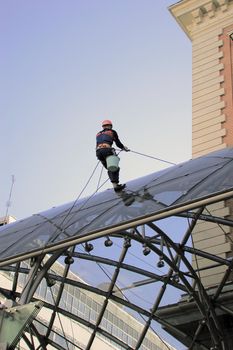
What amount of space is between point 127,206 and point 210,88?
565 inches

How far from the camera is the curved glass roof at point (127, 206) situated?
47.3 ft

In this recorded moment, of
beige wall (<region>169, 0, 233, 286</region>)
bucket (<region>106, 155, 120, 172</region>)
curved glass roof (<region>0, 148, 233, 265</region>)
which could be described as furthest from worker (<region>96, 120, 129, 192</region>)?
beige wall (<region>169, 0, 233, 286</region>)

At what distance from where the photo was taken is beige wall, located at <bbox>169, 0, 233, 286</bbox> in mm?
23844

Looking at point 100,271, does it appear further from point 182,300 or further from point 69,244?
point 69,244

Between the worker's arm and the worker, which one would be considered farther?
the worker's arm

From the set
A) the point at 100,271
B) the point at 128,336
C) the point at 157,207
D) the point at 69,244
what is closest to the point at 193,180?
the point at 157,207

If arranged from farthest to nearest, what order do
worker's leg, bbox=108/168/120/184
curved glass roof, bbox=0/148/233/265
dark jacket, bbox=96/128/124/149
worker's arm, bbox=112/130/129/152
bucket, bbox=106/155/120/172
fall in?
worker's arm, bbox=112/130/129/152 → dark jacket, bbox=96/128/124/149 → worker's leg, bbox=108/168/120/184 → bucket, bbox=106/155/120/172 → curved glass roof, bbox=0/148/233/265

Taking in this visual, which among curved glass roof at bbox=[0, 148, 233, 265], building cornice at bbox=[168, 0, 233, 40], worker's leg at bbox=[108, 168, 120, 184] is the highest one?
building cornice at bbox=[168, 0, 233, 40]

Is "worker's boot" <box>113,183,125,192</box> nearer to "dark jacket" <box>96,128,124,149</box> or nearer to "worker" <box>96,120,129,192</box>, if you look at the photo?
"worker" <box>96,120,129,192</box>

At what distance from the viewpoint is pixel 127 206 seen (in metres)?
16.1

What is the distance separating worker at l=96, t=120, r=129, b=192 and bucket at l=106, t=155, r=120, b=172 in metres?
0.14

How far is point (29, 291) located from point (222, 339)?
9309 mm

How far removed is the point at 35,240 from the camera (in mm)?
16922

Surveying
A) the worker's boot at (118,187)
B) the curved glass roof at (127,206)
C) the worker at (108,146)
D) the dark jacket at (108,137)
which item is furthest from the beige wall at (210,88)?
the dark jacket at (108,137)
